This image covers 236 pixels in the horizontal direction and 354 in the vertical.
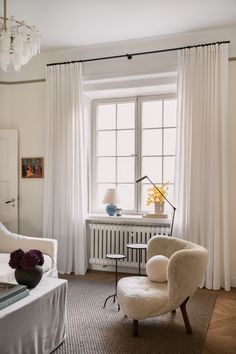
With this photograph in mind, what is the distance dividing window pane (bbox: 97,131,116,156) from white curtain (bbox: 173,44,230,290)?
1175mm

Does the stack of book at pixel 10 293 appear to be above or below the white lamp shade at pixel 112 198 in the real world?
below

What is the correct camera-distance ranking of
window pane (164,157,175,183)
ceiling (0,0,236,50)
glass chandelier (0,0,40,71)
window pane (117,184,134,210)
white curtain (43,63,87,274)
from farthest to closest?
window pane (117,184,134,210), window pane (164,157,175,183), white curtain (43,63,87,274), ceiling (0,0,236,50), glass chandelier (0,0,40,71)

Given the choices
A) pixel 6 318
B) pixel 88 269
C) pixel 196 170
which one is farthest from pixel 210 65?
pixel 6 318

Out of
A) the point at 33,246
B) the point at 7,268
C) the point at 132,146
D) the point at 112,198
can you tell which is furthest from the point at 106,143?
the point at 7,268

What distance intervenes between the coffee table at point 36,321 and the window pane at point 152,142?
2.56 m

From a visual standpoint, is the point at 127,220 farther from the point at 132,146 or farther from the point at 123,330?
the point at 123,330

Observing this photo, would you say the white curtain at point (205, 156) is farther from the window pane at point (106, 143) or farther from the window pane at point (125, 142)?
the window pane at point (106, 143)

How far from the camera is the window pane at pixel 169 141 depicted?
4.73 metres

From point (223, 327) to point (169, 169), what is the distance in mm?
2237

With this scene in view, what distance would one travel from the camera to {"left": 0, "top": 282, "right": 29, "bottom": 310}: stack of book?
2.24 metres

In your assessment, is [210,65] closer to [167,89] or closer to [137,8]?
[167,89]

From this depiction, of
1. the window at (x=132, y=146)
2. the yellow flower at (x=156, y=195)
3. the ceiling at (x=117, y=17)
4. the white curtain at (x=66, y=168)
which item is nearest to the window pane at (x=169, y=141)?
the window at (x=132, y=146)

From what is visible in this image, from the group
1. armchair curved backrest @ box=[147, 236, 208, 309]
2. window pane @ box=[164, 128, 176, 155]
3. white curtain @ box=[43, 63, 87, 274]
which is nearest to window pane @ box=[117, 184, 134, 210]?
white curtain @ box=[43, 63, 87, 274]

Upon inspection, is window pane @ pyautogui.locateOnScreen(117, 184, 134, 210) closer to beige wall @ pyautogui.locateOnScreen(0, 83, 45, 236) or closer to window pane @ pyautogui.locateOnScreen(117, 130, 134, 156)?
window pane @ pyautogui.locateOnScreen(117, 130, 134, 156)
